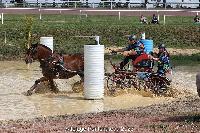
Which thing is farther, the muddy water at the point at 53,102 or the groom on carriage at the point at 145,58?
the groom on carriage at the point at 145,58

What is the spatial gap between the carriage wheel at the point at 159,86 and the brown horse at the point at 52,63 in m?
2.43

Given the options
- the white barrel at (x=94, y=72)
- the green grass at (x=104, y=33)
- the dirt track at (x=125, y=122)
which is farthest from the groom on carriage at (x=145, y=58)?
the green grass at (x=104, y=33)

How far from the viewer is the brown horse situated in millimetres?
20203

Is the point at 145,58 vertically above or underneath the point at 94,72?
above

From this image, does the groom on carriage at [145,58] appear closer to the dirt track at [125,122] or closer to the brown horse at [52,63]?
the brown horse at [52,63]

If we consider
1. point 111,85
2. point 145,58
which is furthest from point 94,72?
point 145,58

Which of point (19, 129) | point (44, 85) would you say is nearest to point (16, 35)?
point (44, 85)

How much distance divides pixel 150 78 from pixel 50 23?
29683 millimetres

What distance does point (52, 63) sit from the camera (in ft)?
66.0

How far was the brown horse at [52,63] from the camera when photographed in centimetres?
2020

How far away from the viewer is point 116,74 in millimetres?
20188

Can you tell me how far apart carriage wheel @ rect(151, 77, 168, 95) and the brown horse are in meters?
2.43

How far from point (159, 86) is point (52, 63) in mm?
3450

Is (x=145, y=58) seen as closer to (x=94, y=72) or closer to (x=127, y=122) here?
(x=94, y=72)
